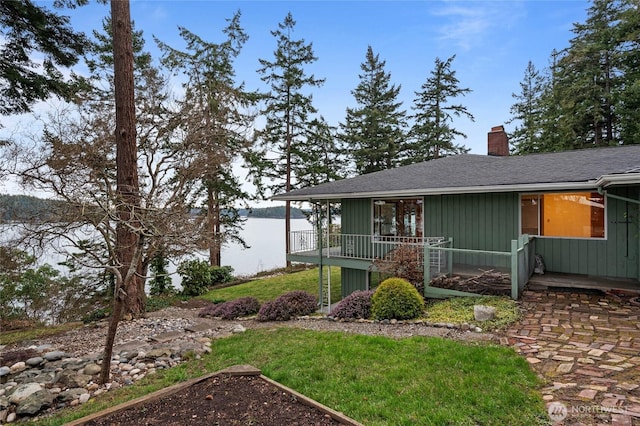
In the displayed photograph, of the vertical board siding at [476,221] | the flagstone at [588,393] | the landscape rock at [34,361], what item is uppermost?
the vertical board siding at [476,221]

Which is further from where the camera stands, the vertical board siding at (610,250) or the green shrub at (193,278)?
the green shrub at (193,278)

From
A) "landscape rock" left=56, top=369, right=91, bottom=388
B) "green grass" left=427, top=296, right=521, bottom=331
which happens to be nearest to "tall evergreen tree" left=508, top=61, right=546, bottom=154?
"green grass" left=427, top=296, right=521, bottom=331

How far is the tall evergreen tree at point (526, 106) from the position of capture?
83.7ft

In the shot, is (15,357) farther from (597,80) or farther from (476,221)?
(597,80)

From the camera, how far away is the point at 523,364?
12.3 ft

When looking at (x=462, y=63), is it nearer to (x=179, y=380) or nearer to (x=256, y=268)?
(x=256, y=268)

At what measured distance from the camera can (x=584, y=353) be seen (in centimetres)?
407

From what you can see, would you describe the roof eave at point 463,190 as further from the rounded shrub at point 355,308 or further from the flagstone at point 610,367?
the flagstone at point 610,367

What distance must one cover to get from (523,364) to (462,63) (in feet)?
86.5

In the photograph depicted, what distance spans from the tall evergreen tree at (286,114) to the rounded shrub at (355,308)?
13037 mm

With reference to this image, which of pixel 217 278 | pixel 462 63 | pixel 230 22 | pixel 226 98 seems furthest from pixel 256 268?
pixel 462 63

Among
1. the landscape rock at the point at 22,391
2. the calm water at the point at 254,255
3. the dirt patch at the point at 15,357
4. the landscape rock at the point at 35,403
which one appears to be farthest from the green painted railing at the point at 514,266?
the calm water at the point at 254,255

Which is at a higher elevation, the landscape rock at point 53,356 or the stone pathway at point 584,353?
the stone pathway at point 584,353

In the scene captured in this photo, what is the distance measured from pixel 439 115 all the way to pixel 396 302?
22292 millimetres
